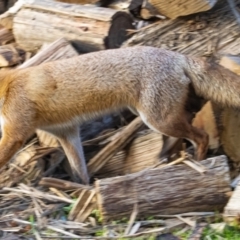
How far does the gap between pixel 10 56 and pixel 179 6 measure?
2006 millimetres

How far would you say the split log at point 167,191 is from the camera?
4.72 m

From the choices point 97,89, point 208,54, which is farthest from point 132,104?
point 208,54

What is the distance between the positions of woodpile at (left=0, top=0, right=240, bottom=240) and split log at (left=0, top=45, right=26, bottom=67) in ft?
0.04

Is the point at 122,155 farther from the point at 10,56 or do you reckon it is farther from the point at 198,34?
the point at 10,56

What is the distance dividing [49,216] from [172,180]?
1084 mm

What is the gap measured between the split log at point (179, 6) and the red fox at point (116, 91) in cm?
65

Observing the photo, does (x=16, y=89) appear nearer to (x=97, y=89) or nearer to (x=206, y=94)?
(x=97, y=89)

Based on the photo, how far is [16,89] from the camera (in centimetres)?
560

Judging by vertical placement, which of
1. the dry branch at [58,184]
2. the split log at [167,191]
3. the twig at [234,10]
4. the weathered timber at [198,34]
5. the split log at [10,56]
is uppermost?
the twig at [234,10]

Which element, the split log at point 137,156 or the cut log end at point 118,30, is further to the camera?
the cut log end at point 118,30

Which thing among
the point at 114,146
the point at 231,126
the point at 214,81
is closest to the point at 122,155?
A: the point at 114,146

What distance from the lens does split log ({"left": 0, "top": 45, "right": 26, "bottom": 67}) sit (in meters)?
6.73

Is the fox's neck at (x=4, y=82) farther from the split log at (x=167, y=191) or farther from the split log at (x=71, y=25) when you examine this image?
the split log at (x=167, y=191)

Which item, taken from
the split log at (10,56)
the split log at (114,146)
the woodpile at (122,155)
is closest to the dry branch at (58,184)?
the woodpile at (122,155)
